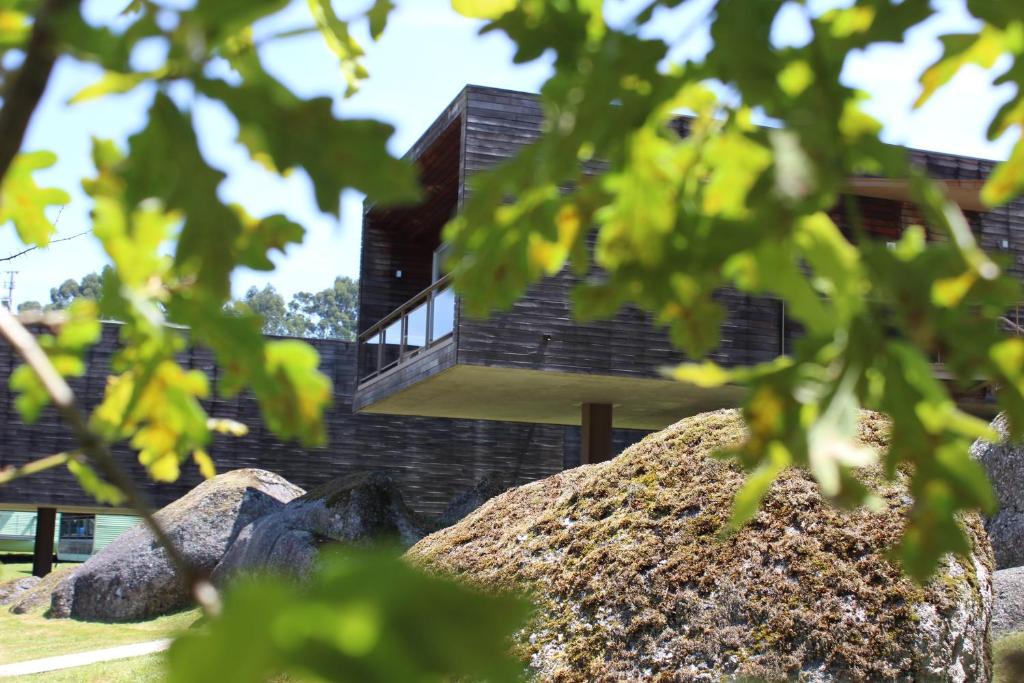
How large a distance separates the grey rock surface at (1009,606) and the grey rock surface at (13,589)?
15.2m

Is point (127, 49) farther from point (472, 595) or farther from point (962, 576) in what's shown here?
point (962, 576)

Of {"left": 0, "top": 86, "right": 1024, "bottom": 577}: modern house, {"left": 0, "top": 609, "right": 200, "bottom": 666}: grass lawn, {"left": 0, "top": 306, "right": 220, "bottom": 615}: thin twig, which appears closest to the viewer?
{"left": 0, "top": 306, "right": 220, "bottom": 615}: thin twig

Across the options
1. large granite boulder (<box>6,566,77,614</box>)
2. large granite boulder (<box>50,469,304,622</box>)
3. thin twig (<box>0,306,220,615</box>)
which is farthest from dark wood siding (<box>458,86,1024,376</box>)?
thin twig (<box>0,306,220,615</box>)

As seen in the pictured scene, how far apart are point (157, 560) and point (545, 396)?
6.68 m

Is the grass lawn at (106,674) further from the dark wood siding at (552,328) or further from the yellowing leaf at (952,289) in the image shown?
the yellowing leaf at (952,289)

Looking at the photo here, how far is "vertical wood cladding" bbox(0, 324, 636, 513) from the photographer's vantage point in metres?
20.6

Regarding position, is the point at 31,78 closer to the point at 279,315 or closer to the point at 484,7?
the point at 484,7

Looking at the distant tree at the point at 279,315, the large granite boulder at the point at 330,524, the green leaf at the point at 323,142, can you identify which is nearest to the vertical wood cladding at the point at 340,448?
the large granite boulder at the point at 330,524

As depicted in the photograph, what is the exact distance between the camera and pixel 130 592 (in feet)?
43.9

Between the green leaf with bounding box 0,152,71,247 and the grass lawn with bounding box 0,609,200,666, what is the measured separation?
376 inches

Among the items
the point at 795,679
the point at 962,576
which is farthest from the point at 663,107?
the point at 962,576

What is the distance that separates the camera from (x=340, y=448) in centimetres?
2191

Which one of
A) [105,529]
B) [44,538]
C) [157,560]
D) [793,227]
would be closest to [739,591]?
[793,227]

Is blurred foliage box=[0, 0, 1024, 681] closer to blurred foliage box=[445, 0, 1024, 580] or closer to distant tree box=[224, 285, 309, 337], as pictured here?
blurred foliage box=[445, 0, 1024, 580]
